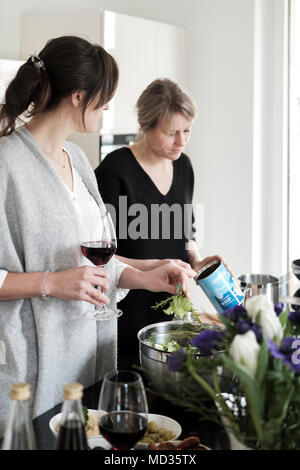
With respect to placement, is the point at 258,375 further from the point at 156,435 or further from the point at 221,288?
the point at 221,288

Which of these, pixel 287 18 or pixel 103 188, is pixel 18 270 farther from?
pixel 287 18

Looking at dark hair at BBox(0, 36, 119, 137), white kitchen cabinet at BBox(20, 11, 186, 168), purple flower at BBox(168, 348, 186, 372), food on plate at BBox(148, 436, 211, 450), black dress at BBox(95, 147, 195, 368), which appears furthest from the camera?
white kitchen cabinet at BBox(20, 11, 186, 168)

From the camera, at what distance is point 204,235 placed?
3816mm

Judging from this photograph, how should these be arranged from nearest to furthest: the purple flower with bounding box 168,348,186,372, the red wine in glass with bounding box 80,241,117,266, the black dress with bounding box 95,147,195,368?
the purple flower with bounding box 168,348,186,372 → the red wine in glass with bounding box 80,241,117,266 → the black dress with bounding box 95,147,195,368

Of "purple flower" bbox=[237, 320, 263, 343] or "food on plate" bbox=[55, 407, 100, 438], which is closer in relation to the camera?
"purple flower" bbox=[237, 320, 263, 343]

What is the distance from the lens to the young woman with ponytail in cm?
140

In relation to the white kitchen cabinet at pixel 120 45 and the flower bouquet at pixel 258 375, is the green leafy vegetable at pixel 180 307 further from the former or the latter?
the white kitchen cabinet at pixel 120 45

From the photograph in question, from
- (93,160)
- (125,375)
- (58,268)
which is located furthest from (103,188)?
(125,375)

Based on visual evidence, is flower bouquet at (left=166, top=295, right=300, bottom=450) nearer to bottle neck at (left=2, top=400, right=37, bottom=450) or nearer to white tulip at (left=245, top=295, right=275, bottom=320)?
white tulip at (left=245, top=295, right=275, bottom=320)

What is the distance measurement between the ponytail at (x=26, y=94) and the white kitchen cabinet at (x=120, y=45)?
1.64 metres

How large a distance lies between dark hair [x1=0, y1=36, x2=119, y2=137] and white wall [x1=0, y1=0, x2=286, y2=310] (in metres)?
2.12

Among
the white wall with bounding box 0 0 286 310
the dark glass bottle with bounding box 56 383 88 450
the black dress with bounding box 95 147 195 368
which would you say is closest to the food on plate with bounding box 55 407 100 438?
the dark glass bottle with bounding box 56 383 88 450

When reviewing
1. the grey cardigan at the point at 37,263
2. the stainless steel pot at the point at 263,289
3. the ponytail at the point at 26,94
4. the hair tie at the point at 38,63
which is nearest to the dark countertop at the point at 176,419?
the grey cardigan at the point at 37,263

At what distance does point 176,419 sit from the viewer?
1.21 meters
